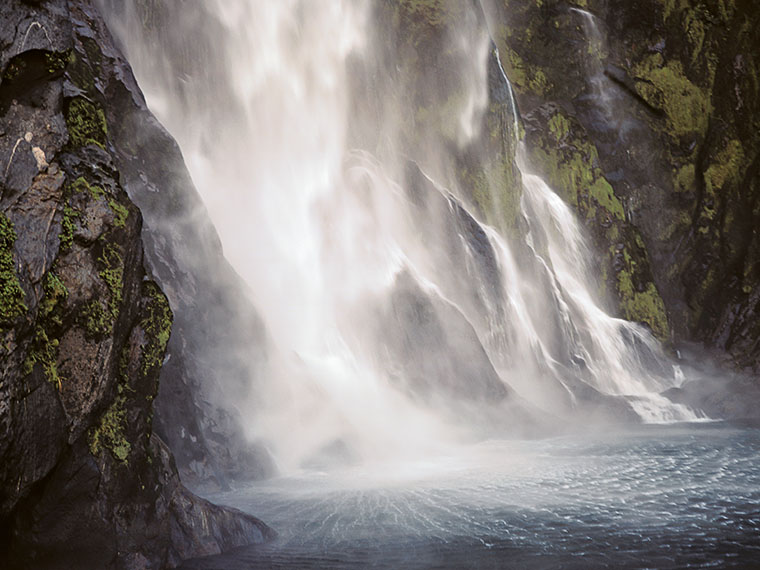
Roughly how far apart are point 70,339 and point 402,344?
13.1 meters

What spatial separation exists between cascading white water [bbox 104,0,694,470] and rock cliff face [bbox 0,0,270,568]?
665cm

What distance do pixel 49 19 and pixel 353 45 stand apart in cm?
1934

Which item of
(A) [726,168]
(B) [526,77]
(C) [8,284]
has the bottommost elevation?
(C) [8,284]

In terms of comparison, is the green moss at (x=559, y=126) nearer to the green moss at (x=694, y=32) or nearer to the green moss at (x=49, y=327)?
the green moss at (x=694, y=32)

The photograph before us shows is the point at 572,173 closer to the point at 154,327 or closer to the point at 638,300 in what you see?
the point at 638,300

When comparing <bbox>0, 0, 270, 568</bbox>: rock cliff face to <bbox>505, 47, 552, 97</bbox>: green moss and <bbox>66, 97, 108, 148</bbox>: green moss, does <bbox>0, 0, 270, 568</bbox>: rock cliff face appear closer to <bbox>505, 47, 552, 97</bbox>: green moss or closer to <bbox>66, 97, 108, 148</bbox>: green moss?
<bbox>66, 97, 108, 148</bbox>: green moss

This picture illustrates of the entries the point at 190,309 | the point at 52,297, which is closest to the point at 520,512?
the point at 52,297

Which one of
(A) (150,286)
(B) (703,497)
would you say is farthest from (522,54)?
(A) (150,286)

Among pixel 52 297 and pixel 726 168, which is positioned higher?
pixel 726 168

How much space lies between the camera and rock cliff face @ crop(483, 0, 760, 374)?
3011 cm

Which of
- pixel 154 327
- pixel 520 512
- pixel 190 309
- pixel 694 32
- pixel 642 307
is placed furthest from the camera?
pixel 694 32

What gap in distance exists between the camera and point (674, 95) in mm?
32250

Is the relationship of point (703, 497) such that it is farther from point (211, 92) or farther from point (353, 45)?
point (353, 45)

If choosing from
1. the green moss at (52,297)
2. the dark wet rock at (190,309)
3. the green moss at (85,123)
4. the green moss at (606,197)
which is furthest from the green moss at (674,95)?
the green moss at (52,297)
